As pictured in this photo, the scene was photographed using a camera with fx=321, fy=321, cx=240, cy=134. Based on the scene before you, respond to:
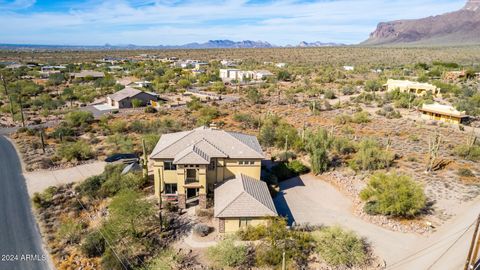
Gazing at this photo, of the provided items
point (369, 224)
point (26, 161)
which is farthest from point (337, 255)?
point (26, 161)

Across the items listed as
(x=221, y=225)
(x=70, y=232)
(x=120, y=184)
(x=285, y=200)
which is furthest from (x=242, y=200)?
(x=70, y=232)

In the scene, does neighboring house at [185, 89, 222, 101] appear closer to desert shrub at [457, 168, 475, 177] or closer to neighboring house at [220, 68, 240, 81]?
neighboring house at [220, 68, 240, 81]

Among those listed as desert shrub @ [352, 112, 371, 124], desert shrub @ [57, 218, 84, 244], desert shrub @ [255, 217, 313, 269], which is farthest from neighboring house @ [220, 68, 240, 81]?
desert shrub @ [255, 217, 313, 269]

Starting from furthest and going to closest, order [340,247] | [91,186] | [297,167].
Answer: [297,167] → [91,186] → [340,247]

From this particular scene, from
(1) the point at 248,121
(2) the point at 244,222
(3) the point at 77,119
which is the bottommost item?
(2) the point at 244,222

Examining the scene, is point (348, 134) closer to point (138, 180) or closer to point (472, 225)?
point (472, 225)

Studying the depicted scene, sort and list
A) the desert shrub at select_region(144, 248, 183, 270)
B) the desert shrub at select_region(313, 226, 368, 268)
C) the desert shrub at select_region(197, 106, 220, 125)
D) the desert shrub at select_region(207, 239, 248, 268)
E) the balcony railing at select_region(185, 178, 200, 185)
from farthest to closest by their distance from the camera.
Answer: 1. the desert shrub at select_region(197, 106, 220, 125)
2. the balcony railing at select_region(185, 178, 200, 185)
3. the desert shrub at select_region(313, 226, 368, 268)
4. the desert shrub at select_region(207, 239, 248, 268)
5. the desert shrub at select_region(144, 248, 183, 270)

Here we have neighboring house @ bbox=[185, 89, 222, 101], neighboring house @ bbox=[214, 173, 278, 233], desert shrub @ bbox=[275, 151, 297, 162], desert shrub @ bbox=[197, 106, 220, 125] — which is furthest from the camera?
neighboring house @ bbox=[185, 89, 222, 101]

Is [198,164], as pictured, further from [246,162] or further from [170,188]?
[246,162]
